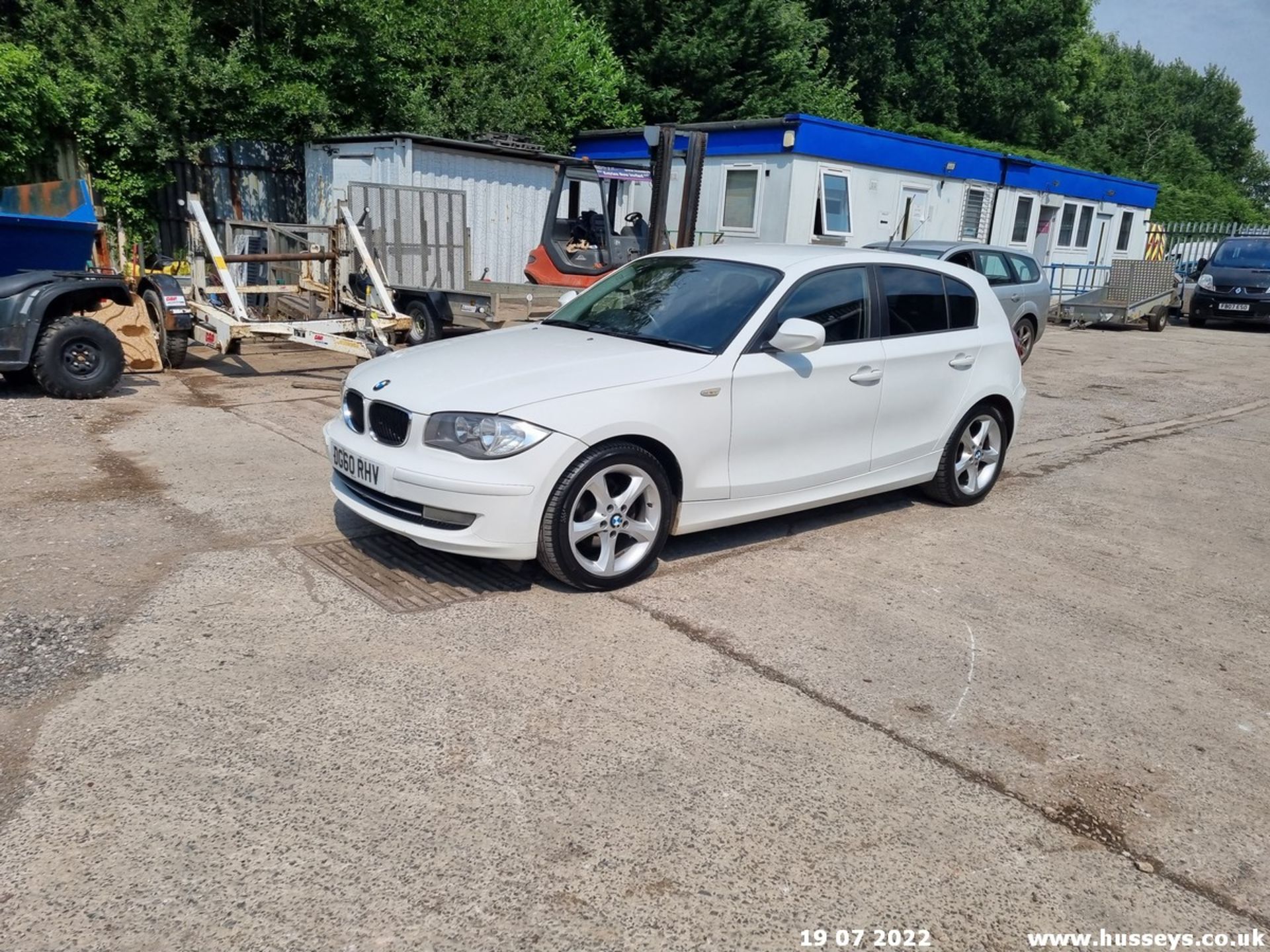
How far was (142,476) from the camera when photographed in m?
6.46

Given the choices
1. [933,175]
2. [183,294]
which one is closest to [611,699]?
[183,294]

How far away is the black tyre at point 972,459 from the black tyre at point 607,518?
2.38 m

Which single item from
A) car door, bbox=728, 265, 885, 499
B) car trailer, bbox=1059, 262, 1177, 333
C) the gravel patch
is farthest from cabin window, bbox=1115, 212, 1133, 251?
the gravel patch

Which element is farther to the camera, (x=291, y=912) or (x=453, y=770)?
(x=453, y=770)

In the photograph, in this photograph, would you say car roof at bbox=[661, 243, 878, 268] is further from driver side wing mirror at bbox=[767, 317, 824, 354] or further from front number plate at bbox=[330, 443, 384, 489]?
front number plate at bbox=[330, 443, 384, 489]

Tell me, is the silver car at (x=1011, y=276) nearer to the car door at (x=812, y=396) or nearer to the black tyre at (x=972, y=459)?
the black tyre at (x=972, y=459)

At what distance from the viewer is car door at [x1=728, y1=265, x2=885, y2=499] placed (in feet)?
16.9

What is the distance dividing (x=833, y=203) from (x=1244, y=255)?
35.1ft

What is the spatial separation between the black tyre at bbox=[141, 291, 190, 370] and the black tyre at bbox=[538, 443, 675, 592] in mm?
6955

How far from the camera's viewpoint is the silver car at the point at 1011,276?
12539 mm

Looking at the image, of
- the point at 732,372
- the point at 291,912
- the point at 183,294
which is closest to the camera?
the point at 291,912

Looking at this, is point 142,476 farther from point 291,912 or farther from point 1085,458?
point 1085,458

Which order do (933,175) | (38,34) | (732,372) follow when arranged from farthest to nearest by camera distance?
(933,175) < (38,34) < (732,372)

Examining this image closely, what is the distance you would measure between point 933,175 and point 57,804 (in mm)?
19190
